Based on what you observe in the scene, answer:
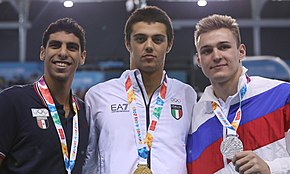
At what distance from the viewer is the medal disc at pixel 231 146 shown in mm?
2293

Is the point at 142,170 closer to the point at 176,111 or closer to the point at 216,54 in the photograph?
the point at 176,111

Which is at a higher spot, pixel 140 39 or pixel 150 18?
pixel 150 18

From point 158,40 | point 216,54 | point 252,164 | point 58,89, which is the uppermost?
point 158,40

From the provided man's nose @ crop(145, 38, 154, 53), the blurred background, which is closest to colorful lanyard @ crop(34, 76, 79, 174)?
man's nose @ crop(145, 38, 154, 53)

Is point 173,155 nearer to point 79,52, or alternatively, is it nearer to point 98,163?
point 98,163

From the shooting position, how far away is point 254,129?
242 cm

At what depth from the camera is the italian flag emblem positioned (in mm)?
2748

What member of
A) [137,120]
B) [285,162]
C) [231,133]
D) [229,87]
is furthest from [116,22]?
[285,162]

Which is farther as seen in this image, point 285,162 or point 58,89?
point 58,89

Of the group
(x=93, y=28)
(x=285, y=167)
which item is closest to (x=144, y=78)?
(x=285, y=167)

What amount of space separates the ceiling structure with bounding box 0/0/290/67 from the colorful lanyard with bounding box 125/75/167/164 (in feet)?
46.3

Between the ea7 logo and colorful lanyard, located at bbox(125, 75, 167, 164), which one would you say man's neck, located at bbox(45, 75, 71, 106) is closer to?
the ea7 logo

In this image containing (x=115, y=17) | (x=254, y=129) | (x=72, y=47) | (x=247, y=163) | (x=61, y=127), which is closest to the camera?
(x=247, y=163)

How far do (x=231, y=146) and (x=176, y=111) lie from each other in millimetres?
563
